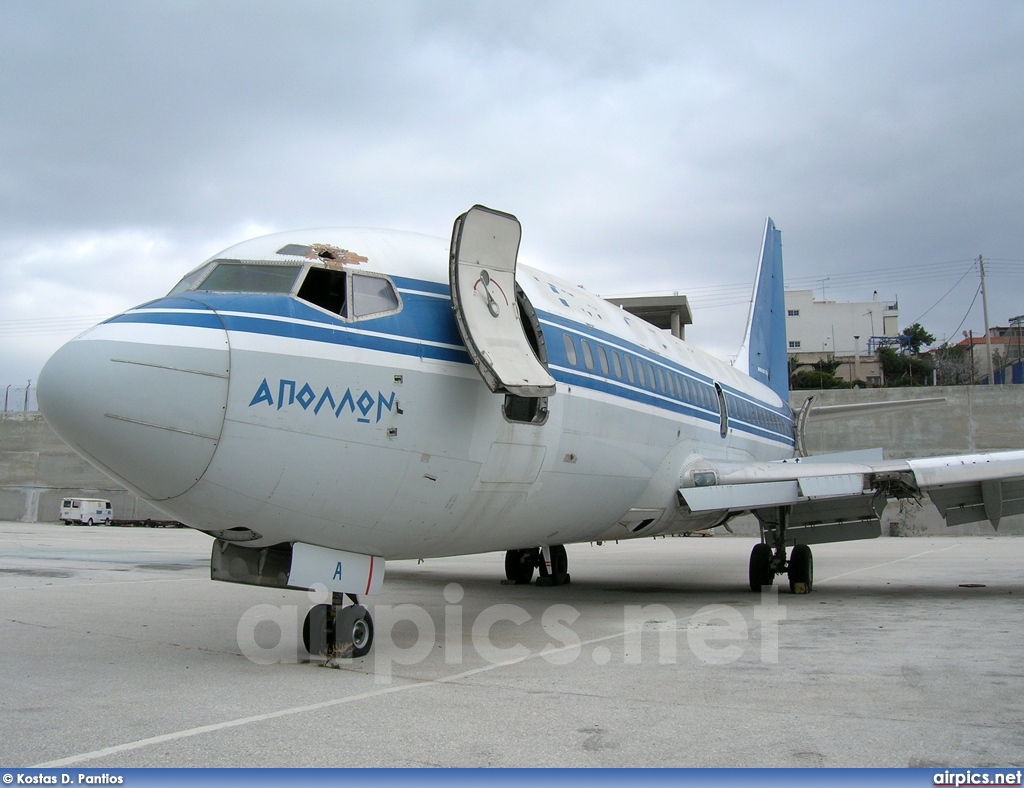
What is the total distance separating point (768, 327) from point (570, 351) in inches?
635

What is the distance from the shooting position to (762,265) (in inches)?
956

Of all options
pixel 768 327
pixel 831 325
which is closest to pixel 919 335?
pixel 831 325

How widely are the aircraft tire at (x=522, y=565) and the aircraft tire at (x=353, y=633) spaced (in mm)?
8314

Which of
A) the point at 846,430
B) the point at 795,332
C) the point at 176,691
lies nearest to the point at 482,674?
the point at 176,691

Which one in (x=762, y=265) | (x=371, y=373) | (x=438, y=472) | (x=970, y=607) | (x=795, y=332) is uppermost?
(x=795, y=332)

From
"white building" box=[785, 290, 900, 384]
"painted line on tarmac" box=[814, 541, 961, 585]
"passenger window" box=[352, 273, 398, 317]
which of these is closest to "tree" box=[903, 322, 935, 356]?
"white building" box=[785, 290, 900, 384]

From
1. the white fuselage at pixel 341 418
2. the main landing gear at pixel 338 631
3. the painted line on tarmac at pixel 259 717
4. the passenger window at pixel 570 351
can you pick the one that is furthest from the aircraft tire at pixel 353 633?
the passenger window at pixel 570 351

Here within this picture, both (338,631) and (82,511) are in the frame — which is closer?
(338,631)

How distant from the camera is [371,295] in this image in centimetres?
745

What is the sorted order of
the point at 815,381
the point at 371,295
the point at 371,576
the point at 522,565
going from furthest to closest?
A: 1. the point at 815,381
2. the point at 522,565
3. the point at 371,576
4. the point at 371,295

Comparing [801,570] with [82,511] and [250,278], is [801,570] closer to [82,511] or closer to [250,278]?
[250,278]

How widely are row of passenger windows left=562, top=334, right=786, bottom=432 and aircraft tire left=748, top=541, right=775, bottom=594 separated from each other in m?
2.44

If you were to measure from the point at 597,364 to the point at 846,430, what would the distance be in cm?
3457

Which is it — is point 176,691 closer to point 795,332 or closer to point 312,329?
point 312,329
